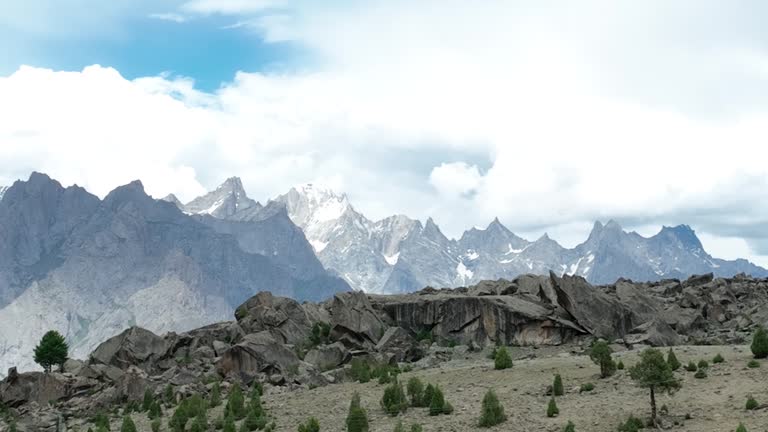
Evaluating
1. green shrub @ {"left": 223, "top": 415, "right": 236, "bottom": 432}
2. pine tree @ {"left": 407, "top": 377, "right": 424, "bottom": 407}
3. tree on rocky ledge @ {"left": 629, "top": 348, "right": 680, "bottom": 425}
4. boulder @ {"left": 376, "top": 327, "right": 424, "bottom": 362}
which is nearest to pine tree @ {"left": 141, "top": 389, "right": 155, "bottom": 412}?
green shrub @ {"left": 223, "top": 415, "right": 236, "bottom": 432}

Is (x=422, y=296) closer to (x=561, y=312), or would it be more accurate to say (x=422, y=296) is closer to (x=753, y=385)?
(x=561, y=312)

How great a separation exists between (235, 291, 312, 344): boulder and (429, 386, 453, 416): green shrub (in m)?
31.9

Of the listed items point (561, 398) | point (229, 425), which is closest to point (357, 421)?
point (229, 425)

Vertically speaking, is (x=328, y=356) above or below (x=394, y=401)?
above

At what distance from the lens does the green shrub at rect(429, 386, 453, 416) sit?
185ft

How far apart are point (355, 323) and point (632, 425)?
139 ft

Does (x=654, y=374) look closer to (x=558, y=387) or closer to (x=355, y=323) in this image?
(x=558, y=387)

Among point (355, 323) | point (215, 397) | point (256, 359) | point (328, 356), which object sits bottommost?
point (215, 397)

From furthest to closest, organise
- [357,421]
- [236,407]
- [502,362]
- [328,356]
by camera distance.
→ [328,356] → [502,362] → [236,407] → [357,421]

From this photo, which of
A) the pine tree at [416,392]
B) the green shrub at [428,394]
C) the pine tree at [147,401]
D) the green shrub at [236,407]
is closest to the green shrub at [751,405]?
the green shrub at [428,394]

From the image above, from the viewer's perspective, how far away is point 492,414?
2056 inches

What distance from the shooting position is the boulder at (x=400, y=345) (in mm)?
80000

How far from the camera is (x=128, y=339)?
89.9m

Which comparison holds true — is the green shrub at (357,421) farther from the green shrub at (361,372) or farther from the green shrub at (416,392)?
the green shrub at (361,372)
